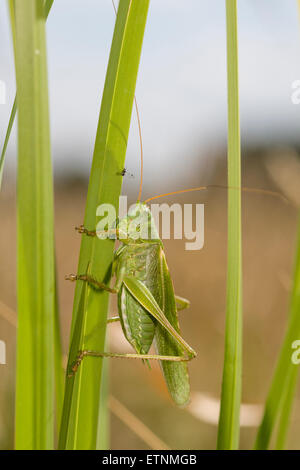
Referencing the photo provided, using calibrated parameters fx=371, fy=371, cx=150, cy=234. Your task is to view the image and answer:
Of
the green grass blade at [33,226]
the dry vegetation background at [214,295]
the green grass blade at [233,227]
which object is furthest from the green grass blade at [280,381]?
the dry vegetation background at [214,295]

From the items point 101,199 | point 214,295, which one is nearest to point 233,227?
point 101,199

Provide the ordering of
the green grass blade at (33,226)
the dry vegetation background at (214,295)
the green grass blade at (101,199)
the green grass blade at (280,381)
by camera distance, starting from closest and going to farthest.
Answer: the green grass blade at (33,226) → the green grass blade at (101,199) → the green grass blade at (280,381) → the dry vegetation background at (214,295)

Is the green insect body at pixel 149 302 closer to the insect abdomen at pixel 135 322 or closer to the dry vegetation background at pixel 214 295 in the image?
the insect abdomen at pixel 135 322

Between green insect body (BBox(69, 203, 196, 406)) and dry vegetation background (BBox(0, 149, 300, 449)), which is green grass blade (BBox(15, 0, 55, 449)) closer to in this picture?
green insect body (BBox(69, 203, 196, 406))

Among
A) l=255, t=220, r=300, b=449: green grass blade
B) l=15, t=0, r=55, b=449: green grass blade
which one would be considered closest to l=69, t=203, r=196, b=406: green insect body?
l=255, t=220, r=300, b=449: green grass blade

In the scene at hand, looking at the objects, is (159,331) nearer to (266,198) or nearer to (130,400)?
→ (130,400)
